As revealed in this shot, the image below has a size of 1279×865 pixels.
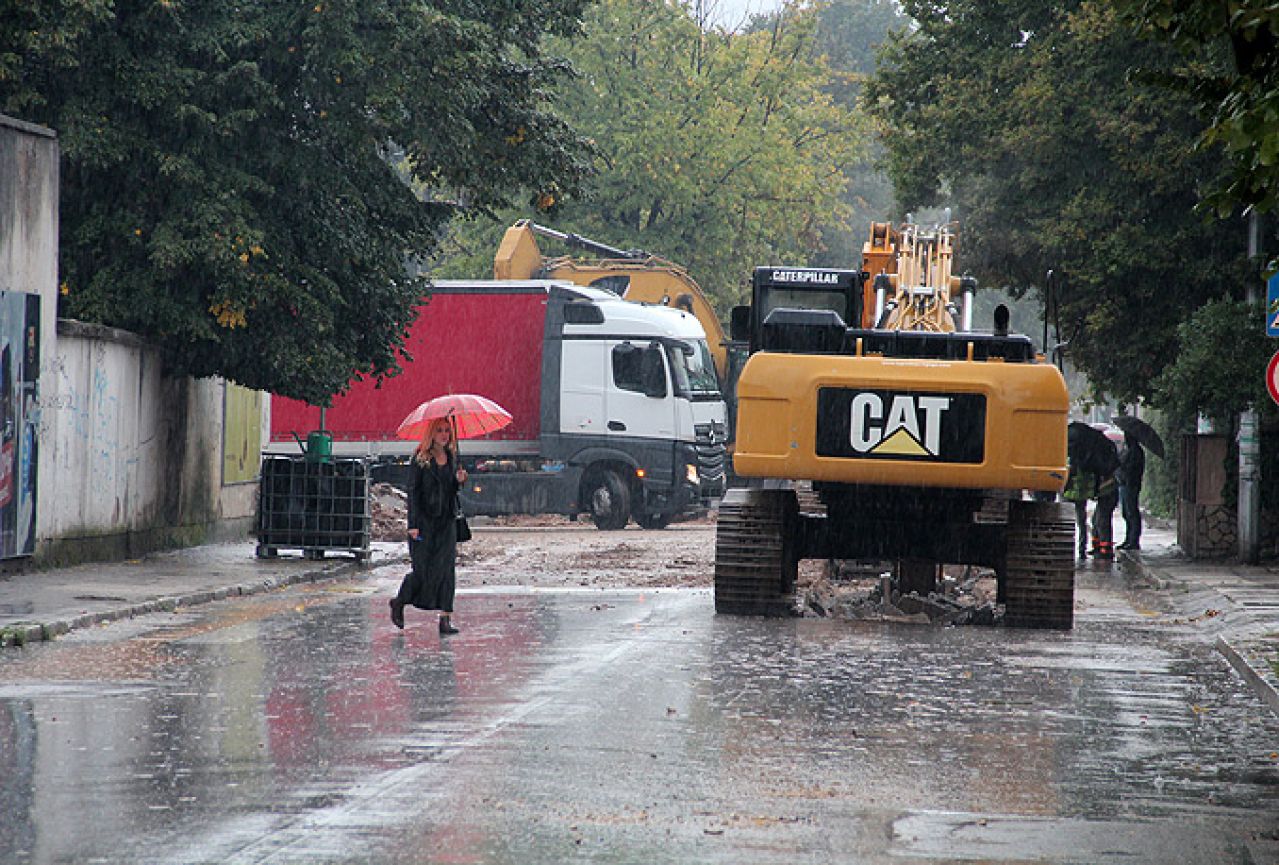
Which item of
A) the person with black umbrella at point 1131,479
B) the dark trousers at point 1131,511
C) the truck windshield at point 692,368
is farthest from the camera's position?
the truck windshield at point 692,368

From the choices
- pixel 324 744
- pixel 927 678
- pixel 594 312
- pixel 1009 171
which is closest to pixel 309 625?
pixel 927 678

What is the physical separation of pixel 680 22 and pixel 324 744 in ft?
146

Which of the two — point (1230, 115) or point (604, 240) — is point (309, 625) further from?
point (604, 240)

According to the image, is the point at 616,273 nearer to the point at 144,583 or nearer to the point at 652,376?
the point at 652,376

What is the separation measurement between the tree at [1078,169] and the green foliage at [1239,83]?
16.3 meters

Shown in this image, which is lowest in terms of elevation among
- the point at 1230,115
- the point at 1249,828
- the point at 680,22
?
the point at 1249,828

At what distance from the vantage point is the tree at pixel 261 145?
879 inches

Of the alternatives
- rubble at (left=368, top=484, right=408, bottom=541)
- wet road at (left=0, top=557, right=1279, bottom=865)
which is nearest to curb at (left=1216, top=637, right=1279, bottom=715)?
wet road at (left=0, top=557, right=1279, bottom=865)

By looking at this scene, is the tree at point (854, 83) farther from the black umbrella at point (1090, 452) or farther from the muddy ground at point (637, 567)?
the black umbrella at point (1090, 452)

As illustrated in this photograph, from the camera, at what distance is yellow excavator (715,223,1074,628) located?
16328mm

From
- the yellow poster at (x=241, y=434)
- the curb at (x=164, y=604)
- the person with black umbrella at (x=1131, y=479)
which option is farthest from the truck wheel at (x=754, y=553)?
the yellow poster at (x=241, y=434)

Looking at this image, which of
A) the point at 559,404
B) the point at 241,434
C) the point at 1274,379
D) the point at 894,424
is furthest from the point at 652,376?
the point at 894,424

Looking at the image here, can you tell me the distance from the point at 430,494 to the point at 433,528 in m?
0.28

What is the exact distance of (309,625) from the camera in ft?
55.6
